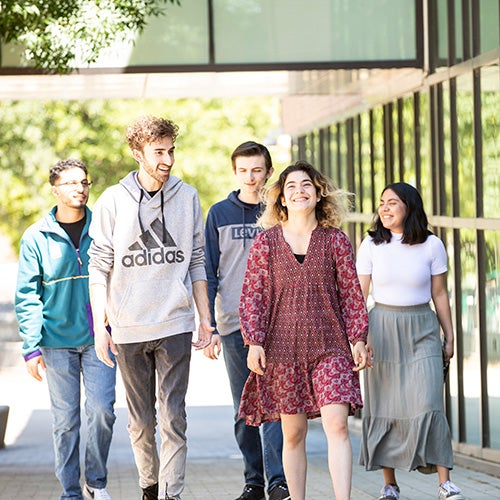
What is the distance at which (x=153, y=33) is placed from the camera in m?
11.5

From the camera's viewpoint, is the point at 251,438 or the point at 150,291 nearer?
the point at 150,291

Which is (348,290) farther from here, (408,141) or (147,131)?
(408,141)

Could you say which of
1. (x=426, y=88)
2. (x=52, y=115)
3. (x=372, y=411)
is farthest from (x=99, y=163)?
(x=372, y=411)

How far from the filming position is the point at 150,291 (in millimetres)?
6590

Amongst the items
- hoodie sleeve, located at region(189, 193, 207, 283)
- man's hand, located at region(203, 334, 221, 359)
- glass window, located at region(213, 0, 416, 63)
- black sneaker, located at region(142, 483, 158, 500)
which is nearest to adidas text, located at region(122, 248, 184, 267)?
hoodie sleeve, located at region(189, 193, 207, 283)

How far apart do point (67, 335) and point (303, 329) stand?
156 centimetres

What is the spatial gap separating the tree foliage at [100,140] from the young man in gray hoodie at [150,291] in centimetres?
3118

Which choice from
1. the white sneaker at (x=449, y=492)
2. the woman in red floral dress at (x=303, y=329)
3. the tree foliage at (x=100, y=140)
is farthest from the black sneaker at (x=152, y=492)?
the tree foliage at (x=100, y=140)

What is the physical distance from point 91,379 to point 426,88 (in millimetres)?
5758

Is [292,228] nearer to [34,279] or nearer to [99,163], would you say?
[34,279]

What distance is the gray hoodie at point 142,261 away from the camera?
6.59 m

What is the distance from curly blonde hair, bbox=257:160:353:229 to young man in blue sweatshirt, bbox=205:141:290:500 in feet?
2.61

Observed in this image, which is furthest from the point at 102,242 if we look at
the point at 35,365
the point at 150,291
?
the point at 35,365

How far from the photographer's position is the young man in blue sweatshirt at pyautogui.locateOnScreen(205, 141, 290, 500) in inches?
296
